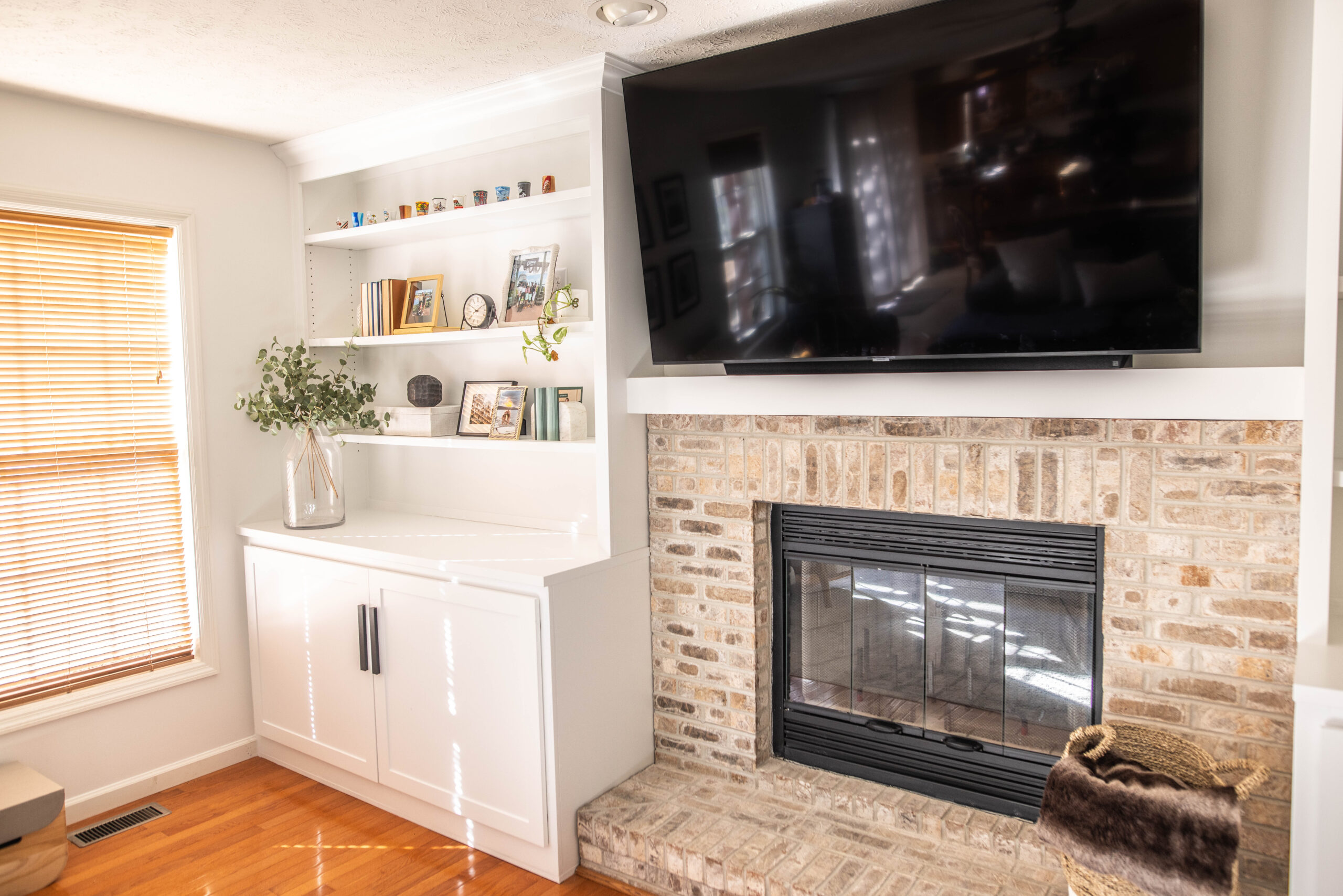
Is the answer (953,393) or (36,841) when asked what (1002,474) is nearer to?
(953,393)

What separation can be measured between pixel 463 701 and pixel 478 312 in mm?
1314

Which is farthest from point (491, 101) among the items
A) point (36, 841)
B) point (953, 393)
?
point (36, 841)

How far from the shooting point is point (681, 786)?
266cm

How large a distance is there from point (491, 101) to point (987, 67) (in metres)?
1.57

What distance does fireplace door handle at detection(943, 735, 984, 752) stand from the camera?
2.36 metres

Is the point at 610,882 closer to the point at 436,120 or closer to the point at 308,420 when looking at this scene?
Answer: the point at 308,420

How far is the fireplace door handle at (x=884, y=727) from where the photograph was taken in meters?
2.49

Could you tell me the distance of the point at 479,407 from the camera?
3.08m

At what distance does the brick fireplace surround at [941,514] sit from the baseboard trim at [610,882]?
0.6 inches

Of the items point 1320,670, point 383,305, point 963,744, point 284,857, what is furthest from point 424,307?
point 1320,670

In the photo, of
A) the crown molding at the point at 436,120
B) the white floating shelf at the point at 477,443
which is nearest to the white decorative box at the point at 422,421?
the white floating shelf at the point at 477,443

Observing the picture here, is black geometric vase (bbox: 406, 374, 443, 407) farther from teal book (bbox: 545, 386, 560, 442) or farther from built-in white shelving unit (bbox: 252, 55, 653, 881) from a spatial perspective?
teal book (bbox: 545, 386, 560, 442)

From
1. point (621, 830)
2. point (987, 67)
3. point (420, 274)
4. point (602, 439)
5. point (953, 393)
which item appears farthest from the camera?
point (420, 274)

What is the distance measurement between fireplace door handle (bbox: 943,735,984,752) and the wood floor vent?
8.49 feet
